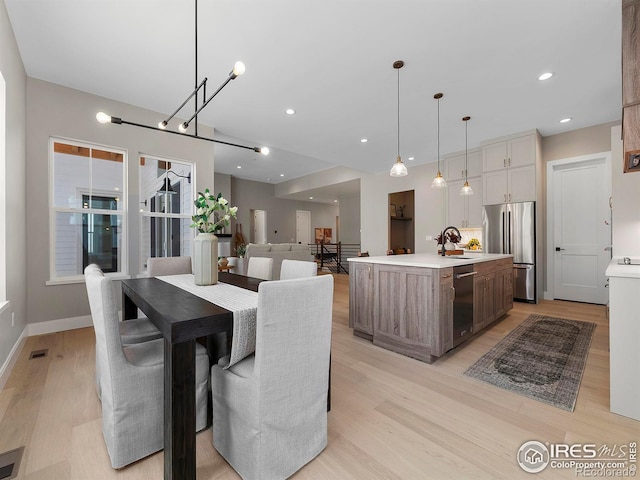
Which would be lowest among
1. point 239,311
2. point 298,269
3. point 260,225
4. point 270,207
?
point 239,311

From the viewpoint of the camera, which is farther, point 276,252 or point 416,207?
point 416,207

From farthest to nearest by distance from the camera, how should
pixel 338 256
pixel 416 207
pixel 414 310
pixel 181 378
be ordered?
1. pixel 338 256
2. pixel 416 207
3. pixel 414 310
4. pixel 181 378

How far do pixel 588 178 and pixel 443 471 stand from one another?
5.59m

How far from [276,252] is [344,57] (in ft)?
14.2

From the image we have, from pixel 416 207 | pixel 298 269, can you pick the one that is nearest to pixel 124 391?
pixel 298 269

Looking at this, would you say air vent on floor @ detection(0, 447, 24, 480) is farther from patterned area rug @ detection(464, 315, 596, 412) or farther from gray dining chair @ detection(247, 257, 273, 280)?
patterned area rug @ detection(464, 315, 596, 412)

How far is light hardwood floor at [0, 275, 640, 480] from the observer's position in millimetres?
1407

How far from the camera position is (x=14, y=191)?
2.75 metres

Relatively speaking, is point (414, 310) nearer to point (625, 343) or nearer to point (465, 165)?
point (625, 343)

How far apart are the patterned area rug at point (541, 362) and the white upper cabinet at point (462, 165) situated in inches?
133

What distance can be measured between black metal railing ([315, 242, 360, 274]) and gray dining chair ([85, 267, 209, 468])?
837cm

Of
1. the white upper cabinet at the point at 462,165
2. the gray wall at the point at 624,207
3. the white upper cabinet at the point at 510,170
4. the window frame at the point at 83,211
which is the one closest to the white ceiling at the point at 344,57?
the white upper cabinet at the point at 510,170

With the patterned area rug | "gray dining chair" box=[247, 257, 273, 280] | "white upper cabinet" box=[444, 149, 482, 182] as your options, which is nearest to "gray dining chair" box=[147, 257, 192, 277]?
"gray dining chair" box=[247, 257, 273, 280]

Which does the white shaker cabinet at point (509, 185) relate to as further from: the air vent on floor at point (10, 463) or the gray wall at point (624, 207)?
the air vent on floor at point (10, 463)
